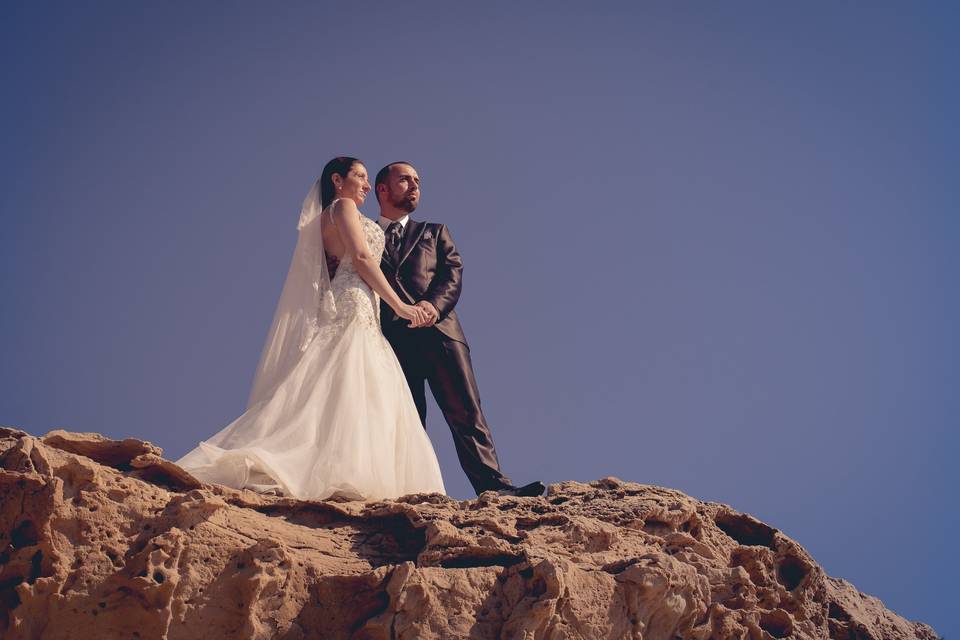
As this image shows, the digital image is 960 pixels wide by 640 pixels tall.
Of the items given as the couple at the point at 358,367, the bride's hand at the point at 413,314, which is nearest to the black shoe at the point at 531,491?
the couple at the point at 358,367

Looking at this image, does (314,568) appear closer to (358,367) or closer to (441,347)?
(358,367)

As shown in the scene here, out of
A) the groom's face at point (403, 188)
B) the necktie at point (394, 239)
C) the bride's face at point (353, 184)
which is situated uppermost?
the groom's face at point (403, 188)

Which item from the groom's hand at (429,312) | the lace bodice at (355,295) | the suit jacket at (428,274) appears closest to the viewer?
the lace bodice at (355,295)

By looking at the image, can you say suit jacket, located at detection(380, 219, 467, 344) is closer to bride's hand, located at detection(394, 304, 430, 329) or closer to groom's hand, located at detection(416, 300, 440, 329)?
groom's hand, located at detection(416, 300, 440, 329)

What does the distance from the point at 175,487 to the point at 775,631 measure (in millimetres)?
3764

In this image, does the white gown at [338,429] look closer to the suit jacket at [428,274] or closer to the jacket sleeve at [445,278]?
the suit jacket at [428,274]

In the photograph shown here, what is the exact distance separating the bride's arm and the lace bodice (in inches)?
Answer: 2.7

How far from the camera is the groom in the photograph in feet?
28.1

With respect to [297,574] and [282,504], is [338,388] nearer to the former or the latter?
[282,504]

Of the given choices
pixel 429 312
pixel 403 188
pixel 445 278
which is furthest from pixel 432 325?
pixel 403 188

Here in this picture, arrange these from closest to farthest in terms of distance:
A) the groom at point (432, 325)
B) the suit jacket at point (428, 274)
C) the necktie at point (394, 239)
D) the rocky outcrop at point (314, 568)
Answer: the rocky outcrop at point (314, 568) < the groom at point (432, 325) < the suit jacket at point (428, 274) < the necktie at point (394, 239)

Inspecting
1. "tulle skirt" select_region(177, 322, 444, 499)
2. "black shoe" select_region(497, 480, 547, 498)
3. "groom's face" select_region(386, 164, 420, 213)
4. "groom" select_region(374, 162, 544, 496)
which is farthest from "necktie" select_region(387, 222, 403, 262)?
"black shoe" select_region(497, 480, 547, 498)

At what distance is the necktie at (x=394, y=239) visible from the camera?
922 cm

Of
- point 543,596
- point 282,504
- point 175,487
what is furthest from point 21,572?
point 543,596
